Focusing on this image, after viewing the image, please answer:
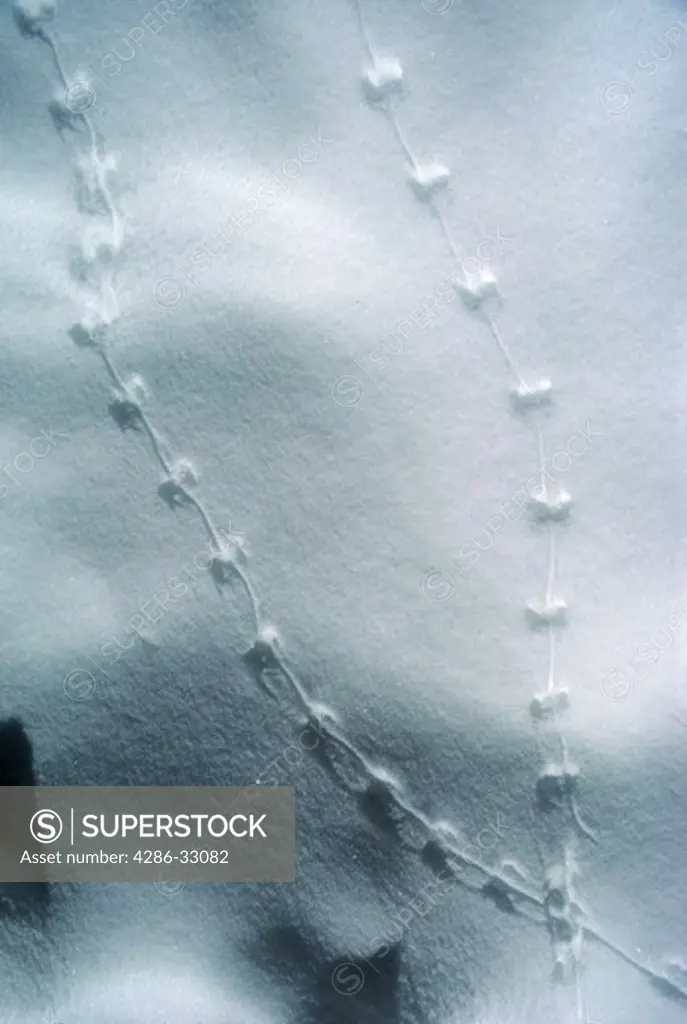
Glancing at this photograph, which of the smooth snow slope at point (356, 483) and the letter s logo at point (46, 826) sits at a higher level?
the smooth snow slope at point (356, 483)

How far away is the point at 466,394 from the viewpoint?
0.98m

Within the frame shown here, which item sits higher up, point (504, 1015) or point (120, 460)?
point (120, 460)

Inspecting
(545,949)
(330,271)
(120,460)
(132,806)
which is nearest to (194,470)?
(120,460)

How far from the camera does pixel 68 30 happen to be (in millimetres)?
1023

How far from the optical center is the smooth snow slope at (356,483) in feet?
3.15

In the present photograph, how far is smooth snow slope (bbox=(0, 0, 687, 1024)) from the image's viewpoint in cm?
96

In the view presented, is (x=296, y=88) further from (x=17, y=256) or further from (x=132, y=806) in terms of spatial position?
(x=132, y=806)

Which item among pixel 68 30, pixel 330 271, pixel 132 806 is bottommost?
pixel 132 806

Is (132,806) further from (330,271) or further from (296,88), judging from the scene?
(296,88)

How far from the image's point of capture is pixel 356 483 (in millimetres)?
973

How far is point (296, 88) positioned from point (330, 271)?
0.27 metres

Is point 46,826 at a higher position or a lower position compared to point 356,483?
lower

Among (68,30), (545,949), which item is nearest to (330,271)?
(68,30)

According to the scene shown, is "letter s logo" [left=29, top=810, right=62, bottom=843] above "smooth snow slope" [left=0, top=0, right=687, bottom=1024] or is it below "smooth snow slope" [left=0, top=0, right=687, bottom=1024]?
below
